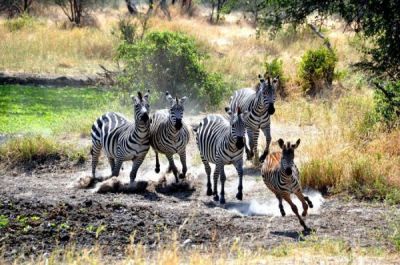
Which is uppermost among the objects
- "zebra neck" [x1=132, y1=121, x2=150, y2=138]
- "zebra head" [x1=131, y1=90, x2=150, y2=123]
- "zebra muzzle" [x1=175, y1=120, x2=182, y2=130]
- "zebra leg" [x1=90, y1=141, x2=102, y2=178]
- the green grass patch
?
"zebra head" [x1=131, y1=90, x2=150, y2=123]

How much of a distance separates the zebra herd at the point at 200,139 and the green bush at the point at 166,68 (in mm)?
6543

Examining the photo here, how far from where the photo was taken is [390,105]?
56.3 ft

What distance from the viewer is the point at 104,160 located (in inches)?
686

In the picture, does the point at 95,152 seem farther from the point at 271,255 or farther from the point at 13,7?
the point at 13,7

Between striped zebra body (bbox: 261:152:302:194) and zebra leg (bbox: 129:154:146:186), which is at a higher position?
striped zebra body (bbox: 261:152:302:194)

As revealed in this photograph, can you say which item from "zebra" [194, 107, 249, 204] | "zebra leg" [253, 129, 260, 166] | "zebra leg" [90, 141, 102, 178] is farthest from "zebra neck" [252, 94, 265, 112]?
"zebra leg" [90, 141, 102, 178]

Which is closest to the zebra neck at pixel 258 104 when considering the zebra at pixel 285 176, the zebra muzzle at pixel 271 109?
the zebra muzzle at pixel 271 109

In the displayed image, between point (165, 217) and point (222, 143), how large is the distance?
2.96 metres

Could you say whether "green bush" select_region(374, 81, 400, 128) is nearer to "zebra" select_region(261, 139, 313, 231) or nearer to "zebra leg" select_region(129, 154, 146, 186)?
"zebra" select_region(261, 139, 313, 231)

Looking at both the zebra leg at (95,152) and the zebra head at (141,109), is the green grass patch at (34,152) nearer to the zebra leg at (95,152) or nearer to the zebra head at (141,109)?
the zebra leg at (95,152)

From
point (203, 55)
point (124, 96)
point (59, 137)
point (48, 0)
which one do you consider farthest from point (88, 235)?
point (48, 0)

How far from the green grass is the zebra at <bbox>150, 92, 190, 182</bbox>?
436cm

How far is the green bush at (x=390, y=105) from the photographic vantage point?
16.6 metres

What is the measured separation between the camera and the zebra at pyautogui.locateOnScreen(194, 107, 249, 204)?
13602 mm
